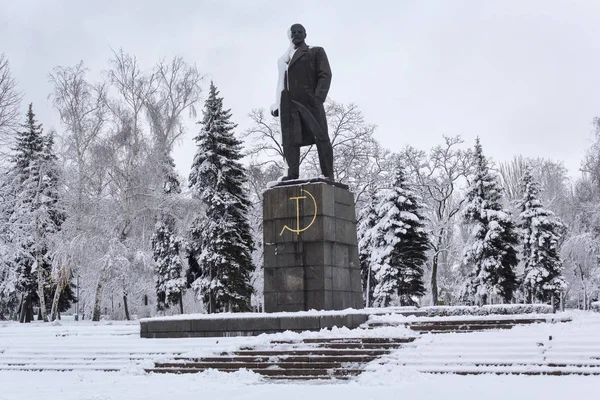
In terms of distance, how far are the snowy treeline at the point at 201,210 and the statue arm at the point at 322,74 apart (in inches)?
556

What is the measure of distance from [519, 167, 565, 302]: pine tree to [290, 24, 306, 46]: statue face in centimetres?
2161

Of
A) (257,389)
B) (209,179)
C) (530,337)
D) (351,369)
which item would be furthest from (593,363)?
(209,179)

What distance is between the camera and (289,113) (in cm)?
→ 1405

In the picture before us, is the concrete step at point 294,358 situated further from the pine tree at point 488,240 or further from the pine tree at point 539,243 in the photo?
the pine tree at point 539,243

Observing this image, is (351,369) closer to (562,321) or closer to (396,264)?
(562,321)

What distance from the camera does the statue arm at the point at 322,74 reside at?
13734 mm

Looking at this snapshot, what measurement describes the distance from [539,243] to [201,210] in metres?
16.8

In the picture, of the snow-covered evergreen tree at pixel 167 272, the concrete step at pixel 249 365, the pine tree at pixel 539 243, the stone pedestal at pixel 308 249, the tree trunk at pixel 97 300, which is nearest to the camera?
the concrete step at pixel 249 365

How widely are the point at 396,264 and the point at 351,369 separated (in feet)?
76.0

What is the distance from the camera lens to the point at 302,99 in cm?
1395

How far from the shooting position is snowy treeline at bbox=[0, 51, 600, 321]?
26797 mm

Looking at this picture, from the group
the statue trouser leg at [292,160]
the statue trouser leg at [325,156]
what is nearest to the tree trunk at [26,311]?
the statue trouser leg at [292,160]

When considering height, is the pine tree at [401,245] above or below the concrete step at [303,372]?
above

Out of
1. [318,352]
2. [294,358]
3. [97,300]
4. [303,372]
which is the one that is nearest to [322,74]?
[318,352]
